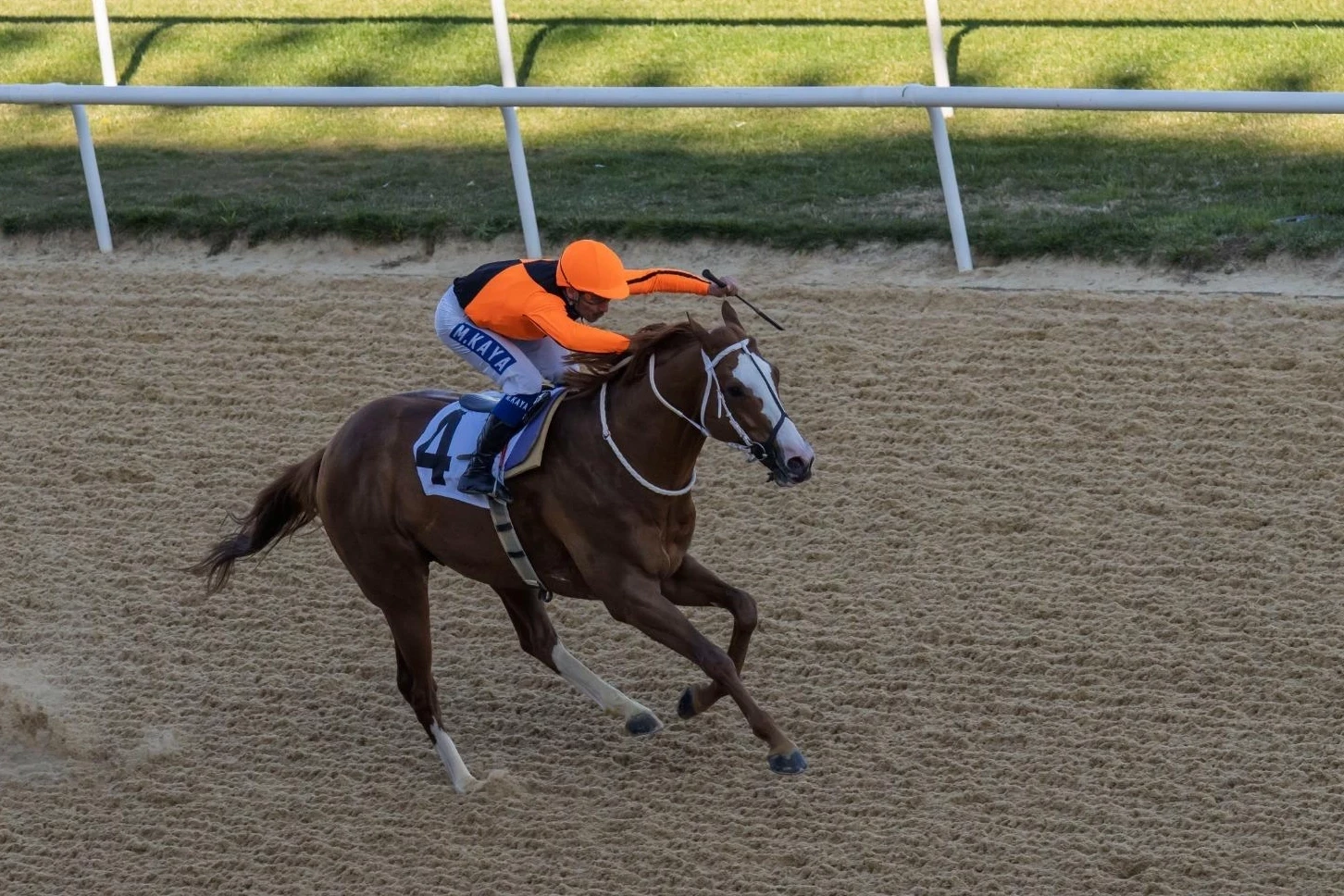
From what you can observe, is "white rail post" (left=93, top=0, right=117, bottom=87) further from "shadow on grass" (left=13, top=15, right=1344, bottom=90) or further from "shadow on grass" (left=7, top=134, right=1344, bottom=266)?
"shadow on grass" (left=13, top=15, right=1344, bottom=90)

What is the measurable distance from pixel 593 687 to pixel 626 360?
1.15 metres

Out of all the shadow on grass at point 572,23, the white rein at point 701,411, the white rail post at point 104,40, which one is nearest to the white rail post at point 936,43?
the shadow on grass at point 572,23

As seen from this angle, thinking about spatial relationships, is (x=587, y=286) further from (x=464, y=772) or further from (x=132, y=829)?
(x=132, y=829)

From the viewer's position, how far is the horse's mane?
539 centimetres

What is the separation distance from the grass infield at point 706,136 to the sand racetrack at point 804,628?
2.23ft

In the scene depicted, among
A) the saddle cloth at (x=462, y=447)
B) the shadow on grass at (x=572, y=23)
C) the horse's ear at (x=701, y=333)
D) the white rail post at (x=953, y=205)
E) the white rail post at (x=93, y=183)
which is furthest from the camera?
the shadow on grass at (x=572, y=23)

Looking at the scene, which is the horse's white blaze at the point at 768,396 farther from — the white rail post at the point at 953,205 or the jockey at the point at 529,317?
the white rail post at the point at 953,205

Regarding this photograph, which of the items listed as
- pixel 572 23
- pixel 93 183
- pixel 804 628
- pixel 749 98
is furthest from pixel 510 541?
pixel 572 23

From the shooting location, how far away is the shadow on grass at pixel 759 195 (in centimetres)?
830

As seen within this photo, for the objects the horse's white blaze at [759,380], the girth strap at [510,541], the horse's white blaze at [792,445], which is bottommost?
the girth strap at [510,541]

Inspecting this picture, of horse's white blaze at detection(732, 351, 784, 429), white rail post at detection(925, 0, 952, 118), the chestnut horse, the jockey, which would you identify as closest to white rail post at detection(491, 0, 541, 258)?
white rail post at detection(925, 0, 952, 118)

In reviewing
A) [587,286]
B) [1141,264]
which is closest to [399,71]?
[1141,264]

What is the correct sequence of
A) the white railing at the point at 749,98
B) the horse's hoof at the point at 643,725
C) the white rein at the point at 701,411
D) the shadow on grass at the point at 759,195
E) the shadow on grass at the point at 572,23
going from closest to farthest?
the white rein at the point at 701,411
the horse's hoof at the point at 643,725
the white railing at the point at 749,98
the shadow on grass at the point at 759,195
the shadow on grass at the point at 572,23

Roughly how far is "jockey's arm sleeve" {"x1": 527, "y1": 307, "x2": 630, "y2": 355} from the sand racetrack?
1.36m
